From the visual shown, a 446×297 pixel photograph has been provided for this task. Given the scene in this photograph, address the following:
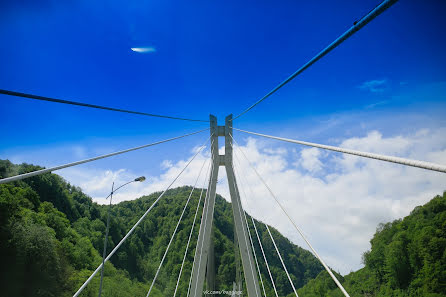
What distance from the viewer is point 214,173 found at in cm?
Result: 1178

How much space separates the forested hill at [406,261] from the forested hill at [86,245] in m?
7.92

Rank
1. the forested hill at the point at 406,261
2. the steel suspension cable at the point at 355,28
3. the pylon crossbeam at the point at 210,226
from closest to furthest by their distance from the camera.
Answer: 1. the steel suspension cable at the point at 355,28
2. the pylon crossbeam at the point at 210,226
3. the forested hill at the point at 406,261

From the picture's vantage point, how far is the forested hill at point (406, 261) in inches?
1220

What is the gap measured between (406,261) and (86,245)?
127 ft

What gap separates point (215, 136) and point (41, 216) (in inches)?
1041

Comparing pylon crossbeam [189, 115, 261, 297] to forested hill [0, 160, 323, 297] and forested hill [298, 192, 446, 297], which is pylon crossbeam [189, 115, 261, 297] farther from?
forested hill [298, 192, 446, 297]

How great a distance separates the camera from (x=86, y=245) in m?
35.9

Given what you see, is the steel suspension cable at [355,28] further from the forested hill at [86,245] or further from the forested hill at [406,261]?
the forested hill at [406,261]

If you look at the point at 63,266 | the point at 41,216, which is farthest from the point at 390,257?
the point at 41,216

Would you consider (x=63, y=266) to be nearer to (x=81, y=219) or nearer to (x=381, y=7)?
(x=81, y=219)

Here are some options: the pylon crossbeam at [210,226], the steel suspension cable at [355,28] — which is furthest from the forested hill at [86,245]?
the steel suspension cable at [355,28]

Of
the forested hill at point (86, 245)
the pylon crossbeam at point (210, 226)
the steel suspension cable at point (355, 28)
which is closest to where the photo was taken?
the steel suspension cable at point (355, 28)

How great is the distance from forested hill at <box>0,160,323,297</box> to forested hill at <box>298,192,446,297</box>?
7.92 m

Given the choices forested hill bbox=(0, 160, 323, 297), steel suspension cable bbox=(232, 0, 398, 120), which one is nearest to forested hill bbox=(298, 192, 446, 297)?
forested hill bbox=(0, 160, 323, 297)
